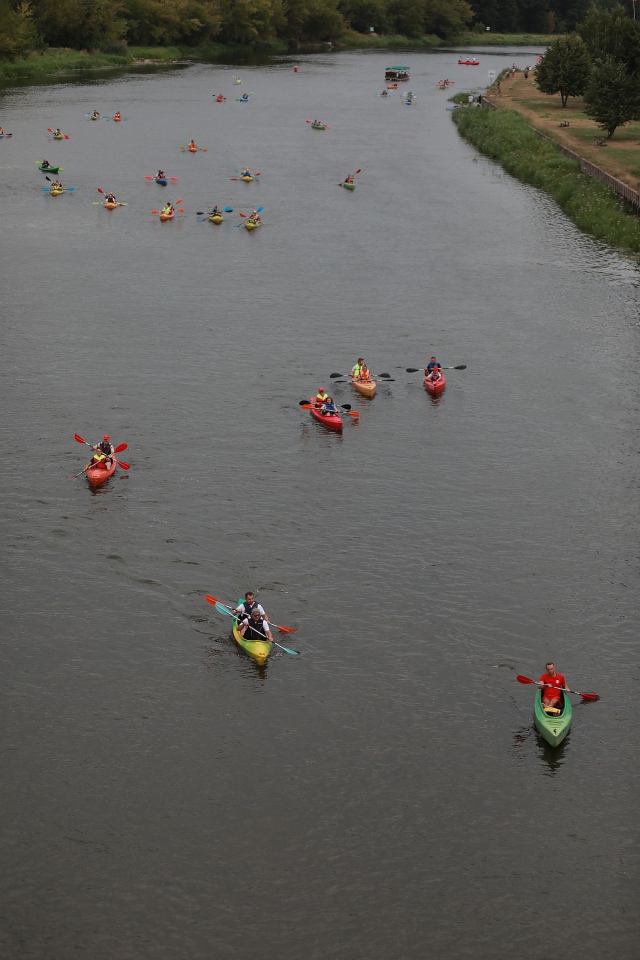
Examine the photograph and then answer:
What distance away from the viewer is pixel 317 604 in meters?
31.8

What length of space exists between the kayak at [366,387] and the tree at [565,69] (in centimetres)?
8090

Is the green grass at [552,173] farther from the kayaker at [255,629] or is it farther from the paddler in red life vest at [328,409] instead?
the kayaker at [255,629]

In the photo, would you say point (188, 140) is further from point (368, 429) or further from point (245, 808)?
point (245, 808)

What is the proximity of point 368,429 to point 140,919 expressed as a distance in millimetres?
24441

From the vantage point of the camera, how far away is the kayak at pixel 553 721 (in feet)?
87.4

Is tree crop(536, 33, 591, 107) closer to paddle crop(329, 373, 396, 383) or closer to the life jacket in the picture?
paddle crop(329, 373, 396, 383)

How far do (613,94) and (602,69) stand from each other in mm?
2426

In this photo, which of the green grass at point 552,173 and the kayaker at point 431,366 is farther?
the green grass at point 552,173

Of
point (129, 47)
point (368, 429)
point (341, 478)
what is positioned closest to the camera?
point (341, 478)

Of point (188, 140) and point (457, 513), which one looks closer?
point (457, 513)

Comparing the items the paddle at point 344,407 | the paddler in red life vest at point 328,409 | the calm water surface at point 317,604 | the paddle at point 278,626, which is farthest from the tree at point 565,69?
the paddle at point 278,626

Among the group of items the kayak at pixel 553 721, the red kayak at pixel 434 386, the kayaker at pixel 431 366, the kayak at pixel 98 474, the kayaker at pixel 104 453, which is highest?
the kayaker at pixel 431 366

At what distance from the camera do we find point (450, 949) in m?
21.7

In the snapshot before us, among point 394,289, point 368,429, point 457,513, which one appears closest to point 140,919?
point 457,513
